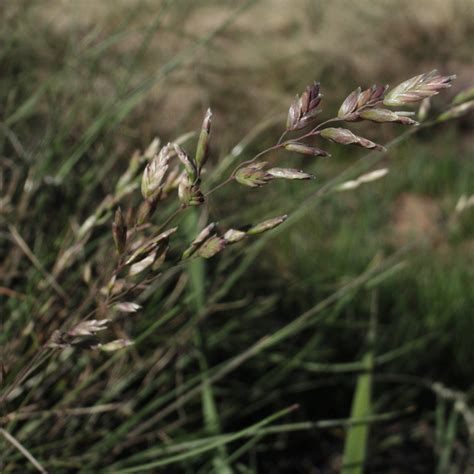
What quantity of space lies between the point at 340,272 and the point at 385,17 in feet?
6.77

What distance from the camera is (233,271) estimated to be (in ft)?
6.59

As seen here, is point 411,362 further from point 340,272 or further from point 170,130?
point 170,130

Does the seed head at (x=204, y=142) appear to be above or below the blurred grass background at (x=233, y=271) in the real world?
above

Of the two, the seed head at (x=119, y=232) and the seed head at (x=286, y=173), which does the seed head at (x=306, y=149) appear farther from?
the seed head at (x=119, y=232)

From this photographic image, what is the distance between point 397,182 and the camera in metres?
3.41

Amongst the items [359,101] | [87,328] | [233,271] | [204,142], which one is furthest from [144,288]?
[233,271]

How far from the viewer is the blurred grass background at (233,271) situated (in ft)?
5.13

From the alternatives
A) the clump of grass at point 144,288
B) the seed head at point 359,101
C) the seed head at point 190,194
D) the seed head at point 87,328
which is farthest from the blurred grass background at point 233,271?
the seed head at point 359,101

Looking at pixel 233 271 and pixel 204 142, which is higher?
pixel 204 142

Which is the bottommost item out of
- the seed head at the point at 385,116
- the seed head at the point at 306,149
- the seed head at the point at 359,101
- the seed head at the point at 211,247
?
the seed head at the point at 211,247

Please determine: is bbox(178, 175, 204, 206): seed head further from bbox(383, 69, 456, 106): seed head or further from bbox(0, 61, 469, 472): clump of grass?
bbox(383, 69, 456, 106): seed head

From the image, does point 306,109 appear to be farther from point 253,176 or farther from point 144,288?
point 144,288

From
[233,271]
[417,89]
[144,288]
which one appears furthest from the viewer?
[233,271]

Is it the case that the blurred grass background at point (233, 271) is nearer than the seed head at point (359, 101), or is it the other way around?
the seed head at point (359, 101)
